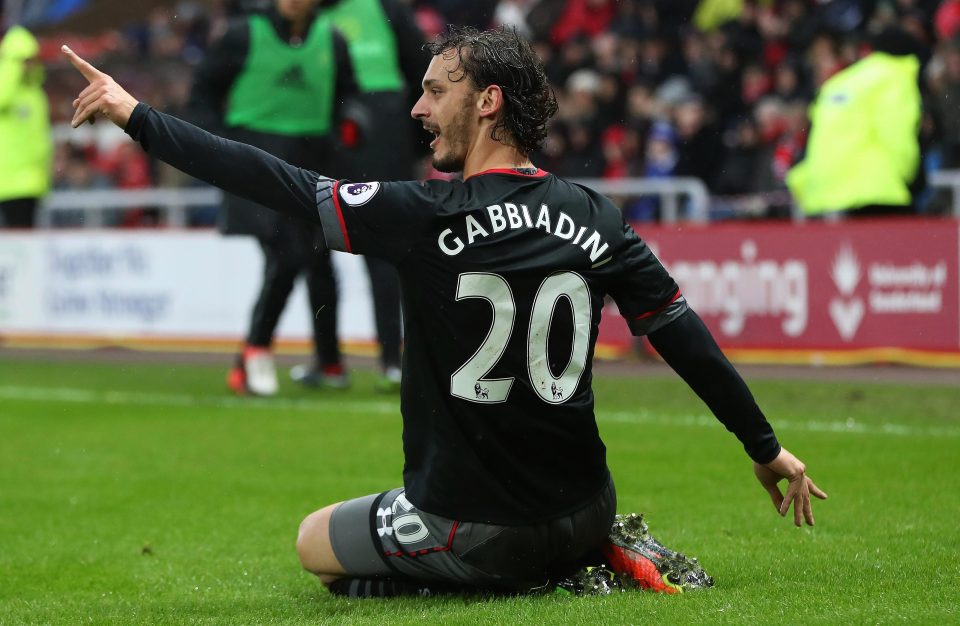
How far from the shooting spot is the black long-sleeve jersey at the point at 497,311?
3811mm

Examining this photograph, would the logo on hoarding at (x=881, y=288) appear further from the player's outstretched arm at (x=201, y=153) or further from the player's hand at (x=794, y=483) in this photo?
the player's outstretched arm at (x=201, y=153)

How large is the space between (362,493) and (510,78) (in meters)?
2.75

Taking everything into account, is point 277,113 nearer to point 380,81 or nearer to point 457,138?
point 380,81

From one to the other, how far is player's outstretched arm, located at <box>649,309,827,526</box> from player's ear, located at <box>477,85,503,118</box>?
718 millimetres

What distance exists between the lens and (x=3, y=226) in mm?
14789

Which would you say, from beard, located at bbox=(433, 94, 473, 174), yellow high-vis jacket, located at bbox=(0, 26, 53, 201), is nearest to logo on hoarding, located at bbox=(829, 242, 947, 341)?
beard, located at bbox=(433, 94, 473, 174)

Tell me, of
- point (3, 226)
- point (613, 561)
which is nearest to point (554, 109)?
point (613, 561)

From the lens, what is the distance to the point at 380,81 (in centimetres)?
1009

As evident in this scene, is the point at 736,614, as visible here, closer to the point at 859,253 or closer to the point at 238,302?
Answer: the point at 859,253

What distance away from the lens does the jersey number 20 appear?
3859 mm

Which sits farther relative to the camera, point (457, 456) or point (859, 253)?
point (859, 253)

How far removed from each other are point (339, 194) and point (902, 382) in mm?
6896

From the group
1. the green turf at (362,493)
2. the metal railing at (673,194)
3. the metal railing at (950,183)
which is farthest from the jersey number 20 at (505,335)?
Result: the metal railing at (673,194)

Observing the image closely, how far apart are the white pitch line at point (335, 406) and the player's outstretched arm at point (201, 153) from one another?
4.52 meters
